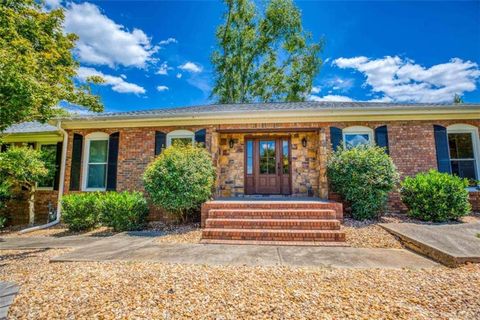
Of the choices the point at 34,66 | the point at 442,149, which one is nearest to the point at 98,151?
the point at 34,66

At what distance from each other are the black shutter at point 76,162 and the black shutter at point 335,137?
8.22 metres

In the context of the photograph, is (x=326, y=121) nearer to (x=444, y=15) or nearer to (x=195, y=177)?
(x=195, y=177)

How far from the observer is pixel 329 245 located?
421cm

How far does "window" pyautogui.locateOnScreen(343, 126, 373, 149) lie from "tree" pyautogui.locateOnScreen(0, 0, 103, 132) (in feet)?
25.7

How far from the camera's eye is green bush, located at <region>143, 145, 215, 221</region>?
5523 mm

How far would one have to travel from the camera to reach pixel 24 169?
681 cm

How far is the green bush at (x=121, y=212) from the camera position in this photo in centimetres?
567

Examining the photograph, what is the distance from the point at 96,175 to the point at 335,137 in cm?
792

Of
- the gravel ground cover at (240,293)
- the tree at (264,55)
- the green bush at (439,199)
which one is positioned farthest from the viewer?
the tree at (264,55)

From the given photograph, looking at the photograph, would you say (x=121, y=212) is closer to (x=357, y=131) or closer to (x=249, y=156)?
(x=249, y=156)

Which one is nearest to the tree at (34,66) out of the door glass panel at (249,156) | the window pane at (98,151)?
the window pane at (98,151)

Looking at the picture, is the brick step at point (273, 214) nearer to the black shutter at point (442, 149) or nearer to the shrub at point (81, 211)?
the shrub at point (81, 211)

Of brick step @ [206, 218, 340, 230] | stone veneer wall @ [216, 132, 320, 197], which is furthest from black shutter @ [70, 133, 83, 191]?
brick step @ [206, 218, 340, 230]

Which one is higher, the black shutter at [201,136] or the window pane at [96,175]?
the black shutter at [201,136]
